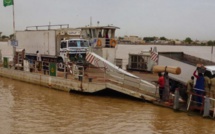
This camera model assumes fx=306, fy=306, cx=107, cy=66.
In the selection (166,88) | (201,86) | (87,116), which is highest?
(201,86)

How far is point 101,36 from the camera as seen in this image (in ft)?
71.3

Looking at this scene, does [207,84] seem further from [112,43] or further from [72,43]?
[112,43]

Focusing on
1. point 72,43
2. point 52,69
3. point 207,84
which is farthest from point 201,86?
point 72,43

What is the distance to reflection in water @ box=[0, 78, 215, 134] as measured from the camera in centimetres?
1027

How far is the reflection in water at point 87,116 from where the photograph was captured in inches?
404

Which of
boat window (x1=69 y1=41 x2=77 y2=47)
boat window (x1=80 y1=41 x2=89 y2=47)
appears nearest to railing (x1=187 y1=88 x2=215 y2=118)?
boat window (x1=80 y1=41 x2=89 y2=47)

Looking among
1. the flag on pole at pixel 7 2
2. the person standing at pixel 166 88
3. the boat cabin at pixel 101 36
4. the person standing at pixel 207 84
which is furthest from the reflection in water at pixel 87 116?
the flag on pole at pixel 7 2

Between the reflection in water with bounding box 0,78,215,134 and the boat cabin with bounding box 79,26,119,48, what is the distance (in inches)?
263

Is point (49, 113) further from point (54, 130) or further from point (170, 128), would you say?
point (170, 128)

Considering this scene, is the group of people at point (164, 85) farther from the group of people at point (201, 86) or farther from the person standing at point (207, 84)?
the person standing at point (207, 84)

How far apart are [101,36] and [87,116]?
10.7 metres

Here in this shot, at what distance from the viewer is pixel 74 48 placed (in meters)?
19.5

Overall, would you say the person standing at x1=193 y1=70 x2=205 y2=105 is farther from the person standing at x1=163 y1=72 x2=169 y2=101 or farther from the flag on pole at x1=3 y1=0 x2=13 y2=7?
the flag on pole at x1=3 y1=0 x2=13 y2=7

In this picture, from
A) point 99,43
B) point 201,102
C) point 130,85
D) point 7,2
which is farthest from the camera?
point 7,2
